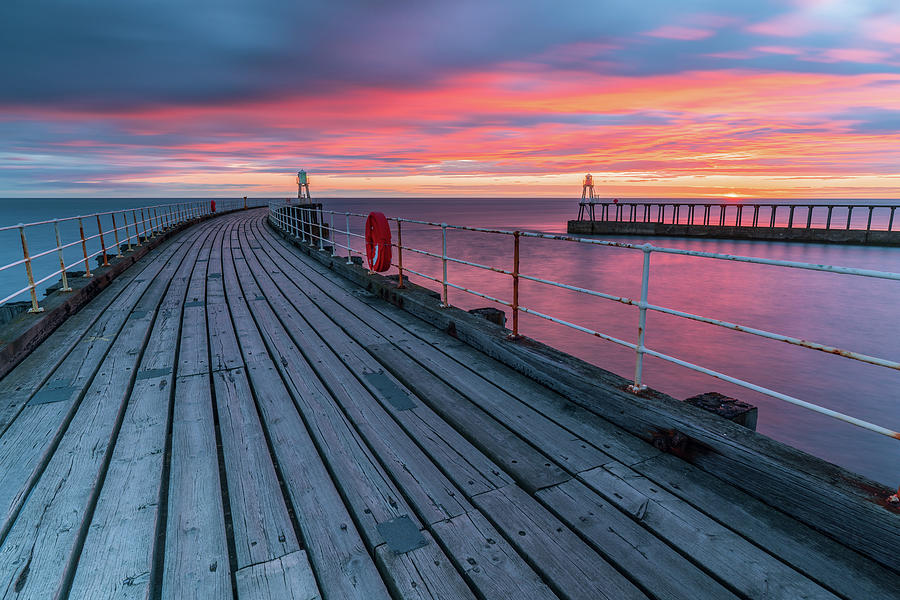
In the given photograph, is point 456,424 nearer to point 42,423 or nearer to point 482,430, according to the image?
point 482,430

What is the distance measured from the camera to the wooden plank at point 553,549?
1.85 m

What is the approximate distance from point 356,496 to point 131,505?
3.54ft

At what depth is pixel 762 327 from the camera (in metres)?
19.8

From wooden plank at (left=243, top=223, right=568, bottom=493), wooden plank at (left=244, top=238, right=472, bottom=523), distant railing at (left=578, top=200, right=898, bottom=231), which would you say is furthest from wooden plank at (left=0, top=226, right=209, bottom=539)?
distant railing at (left=578, top=200, right=898, bottom=231)

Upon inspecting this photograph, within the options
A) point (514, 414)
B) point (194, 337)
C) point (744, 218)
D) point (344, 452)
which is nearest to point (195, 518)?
point (344, 452)

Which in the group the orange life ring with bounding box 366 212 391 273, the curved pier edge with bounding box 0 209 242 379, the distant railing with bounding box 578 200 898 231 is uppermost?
the orange life ring with bounding box 366 212 391 273

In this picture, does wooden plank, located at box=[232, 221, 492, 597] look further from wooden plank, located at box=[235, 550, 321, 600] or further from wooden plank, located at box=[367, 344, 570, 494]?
wooden plank, located at box=[367, 344, 570, 494]

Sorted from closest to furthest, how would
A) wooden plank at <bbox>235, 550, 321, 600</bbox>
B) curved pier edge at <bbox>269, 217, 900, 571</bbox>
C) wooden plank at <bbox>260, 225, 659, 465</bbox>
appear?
wooden plank at <bbox>235, 550, 321, 600</bbox>
curved pier edge at <bbox>269, 217, 900, 571</bbox>
wooden plank at <bbox>260, 225, 659, 465</bbox>

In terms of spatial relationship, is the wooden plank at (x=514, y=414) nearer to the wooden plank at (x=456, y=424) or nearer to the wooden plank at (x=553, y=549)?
the wooden plank at (x=456, y=424)

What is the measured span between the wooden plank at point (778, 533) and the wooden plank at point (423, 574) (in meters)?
1.22

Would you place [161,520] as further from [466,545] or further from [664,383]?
[664,383]

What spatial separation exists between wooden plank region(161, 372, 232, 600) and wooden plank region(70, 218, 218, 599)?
75mm

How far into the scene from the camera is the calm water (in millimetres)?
11477

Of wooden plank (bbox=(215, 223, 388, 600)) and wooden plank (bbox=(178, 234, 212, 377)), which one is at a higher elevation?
wooden plank (bbox=(178, 234, 212, 377))
